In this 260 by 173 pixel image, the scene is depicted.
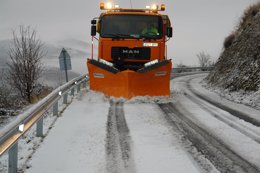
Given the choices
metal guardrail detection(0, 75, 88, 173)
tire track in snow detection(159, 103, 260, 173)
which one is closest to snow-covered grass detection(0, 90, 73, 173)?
metal guardrail detection(0, 75, 88, 173)

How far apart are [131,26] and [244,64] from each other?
4821 mm

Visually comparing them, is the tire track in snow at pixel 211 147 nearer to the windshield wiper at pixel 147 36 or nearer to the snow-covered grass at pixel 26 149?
the snow-covered grass at pixel 26 149

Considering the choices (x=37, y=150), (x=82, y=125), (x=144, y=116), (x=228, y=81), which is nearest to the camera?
(x=37, y=150)

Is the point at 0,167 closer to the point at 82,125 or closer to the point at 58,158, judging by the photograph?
the point at 58,158

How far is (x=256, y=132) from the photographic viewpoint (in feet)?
22.4

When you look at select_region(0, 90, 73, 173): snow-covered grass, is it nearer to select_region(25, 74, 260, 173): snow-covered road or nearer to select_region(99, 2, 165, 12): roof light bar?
select_region(25, 74, 260, 173): snow-covered road

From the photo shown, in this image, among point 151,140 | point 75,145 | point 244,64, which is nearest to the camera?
point 75,145

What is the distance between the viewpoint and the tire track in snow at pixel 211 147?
4.93 m

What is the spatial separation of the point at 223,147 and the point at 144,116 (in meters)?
2.74

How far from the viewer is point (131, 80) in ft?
33.7

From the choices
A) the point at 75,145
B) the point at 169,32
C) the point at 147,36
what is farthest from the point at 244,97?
the point at 75,145

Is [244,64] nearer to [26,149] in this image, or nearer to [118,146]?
[118,146]

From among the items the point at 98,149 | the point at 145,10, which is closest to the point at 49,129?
the point at 98,149

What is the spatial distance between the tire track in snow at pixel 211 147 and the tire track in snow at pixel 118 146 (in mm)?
1103
